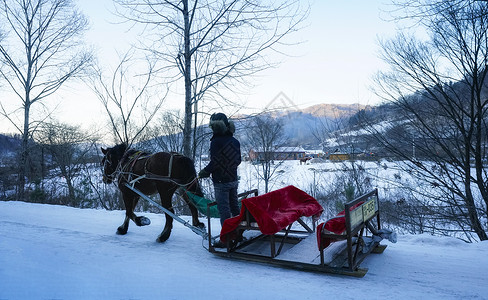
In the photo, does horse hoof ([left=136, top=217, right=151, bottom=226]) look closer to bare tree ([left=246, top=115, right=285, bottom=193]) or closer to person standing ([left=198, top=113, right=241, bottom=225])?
person standing ([left=198, top=113, right=241, bottom=225])

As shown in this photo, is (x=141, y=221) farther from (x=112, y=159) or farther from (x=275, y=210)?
(x=275, y=210)

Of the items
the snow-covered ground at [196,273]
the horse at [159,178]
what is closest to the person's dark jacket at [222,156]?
the horse at [159,178]

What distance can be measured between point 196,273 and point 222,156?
5.80ft

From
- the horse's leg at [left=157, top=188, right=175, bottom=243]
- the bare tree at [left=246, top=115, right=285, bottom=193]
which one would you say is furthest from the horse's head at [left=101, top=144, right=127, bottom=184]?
the bare tree at [left=246, top=115, right=285, bottom=193]

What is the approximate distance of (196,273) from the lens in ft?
13.8

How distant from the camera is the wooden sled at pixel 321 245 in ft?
13.0

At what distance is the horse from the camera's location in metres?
5.96

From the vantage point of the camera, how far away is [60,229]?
6.77 meters

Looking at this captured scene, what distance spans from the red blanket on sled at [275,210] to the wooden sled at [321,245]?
141 millimetres

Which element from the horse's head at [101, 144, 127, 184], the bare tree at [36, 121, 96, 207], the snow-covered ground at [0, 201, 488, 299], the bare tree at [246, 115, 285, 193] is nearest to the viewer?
the snow-covered ground at [0, 201, 488, 299]

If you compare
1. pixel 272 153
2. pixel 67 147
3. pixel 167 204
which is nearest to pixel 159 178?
pixel 167 204

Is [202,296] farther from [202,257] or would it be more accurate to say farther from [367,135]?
[367,135]

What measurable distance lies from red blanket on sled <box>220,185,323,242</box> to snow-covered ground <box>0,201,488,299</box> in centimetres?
59

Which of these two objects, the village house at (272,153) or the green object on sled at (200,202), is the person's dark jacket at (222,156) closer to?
the green object on sled at (200,202)
